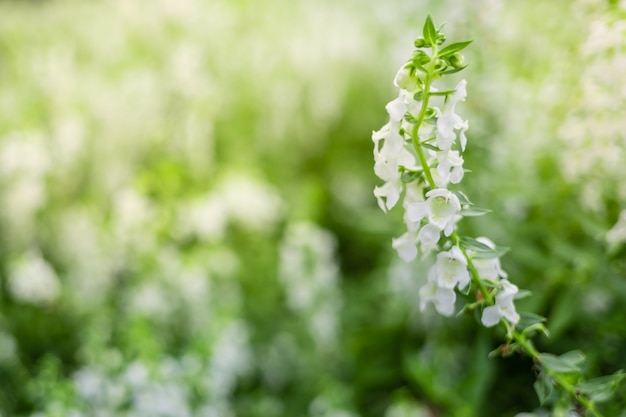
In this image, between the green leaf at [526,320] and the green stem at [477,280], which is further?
the green leaf at [526,320]

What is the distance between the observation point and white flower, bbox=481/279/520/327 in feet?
3.27

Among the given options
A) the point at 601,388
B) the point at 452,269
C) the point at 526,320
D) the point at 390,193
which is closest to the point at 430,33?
the point at 390,193

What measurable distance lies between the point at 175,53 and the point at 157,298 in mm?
1163

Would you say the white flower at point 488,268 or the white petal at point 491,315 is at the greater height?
the white flower at point 488,268

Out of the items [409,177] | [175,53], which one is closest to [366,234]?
[175,53]

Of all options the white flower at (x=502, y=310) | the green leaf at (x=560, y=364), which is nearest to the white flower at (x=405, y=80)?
the white flower at (x=502, y=310)

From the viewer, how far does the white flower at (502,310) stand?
1.00m

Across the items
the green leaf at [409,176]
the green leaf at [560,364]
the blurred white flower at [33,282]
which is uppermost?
the blurred white flower at [33,282]

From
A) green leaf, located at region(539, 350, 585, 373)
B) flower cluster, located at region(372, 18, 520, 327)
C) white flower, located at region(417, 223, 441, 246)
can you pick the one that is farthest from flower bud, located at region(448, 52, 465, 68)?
green leaf, located at region(539, 350, 585, 373)

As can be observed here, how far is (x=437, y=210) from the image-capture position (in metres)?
0.96

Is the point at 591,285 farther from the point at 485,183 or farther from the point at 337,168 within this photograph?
the point at 337,168

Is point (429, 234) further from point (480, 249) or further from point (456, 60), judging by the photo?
point (456, 60)

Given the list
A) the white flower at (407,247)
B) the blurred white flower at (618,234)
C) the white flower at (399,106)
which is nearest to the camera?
the white flower at (399,106)

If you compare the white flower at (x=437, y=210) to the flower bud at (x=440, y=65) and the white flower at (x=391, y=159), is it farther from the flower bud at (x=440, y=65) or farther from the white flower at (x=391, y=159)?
the flower bud at (x=440, y=65)
